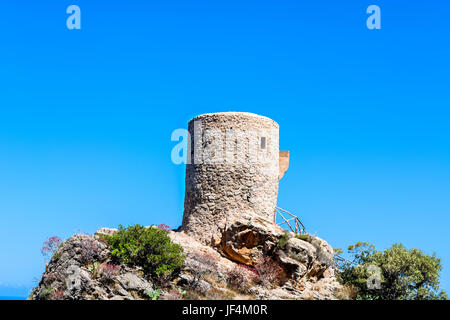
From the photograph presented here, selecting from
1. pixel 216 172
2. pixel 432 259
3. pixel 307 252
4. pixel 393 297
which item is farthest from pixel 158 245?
pixel 432 259

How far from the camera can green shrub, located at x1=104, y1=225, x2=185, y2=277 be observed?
1755 centimetres

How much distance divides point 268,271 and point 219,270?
2.24 metres

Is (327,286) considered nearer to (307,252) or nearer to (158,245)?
(307,252)

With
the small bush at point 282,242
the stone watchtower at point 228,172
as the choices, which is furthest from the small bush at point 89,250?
the small bush at point 282,242

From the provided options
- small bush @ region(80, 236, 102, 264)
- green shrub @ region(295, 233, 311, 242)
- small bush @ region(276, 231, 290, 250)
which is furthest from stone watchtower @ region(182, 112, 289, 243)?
small bush @ region(80, 236, 102, 264)

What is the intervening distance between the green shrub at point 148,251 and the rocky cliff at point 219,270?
0.34m

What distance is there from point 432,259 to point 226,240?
9.79 m

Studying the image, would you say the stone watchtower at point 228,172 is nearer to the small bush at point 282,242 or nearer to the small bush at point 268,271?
the small bush at point 282,242

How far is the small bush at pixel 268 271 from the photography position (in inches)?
746

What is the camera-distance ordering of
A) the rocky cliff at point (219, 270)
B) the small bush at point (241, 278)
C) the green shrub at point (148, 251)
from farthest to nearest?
the small bush at point (241, 278), the green shrub at point (148, 251), the rocky cliff at point (219, 270)

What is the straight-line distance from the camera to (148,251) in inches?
704

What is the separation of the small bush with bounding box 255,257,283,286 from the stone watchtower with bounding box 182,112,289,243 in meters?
2.64

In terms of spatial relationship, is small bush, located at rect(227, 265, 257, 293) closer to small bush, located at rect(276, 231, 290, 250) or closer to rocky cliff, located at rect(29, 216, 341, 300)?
rocky cliff, located at rect(29, 216, 341, 300)
